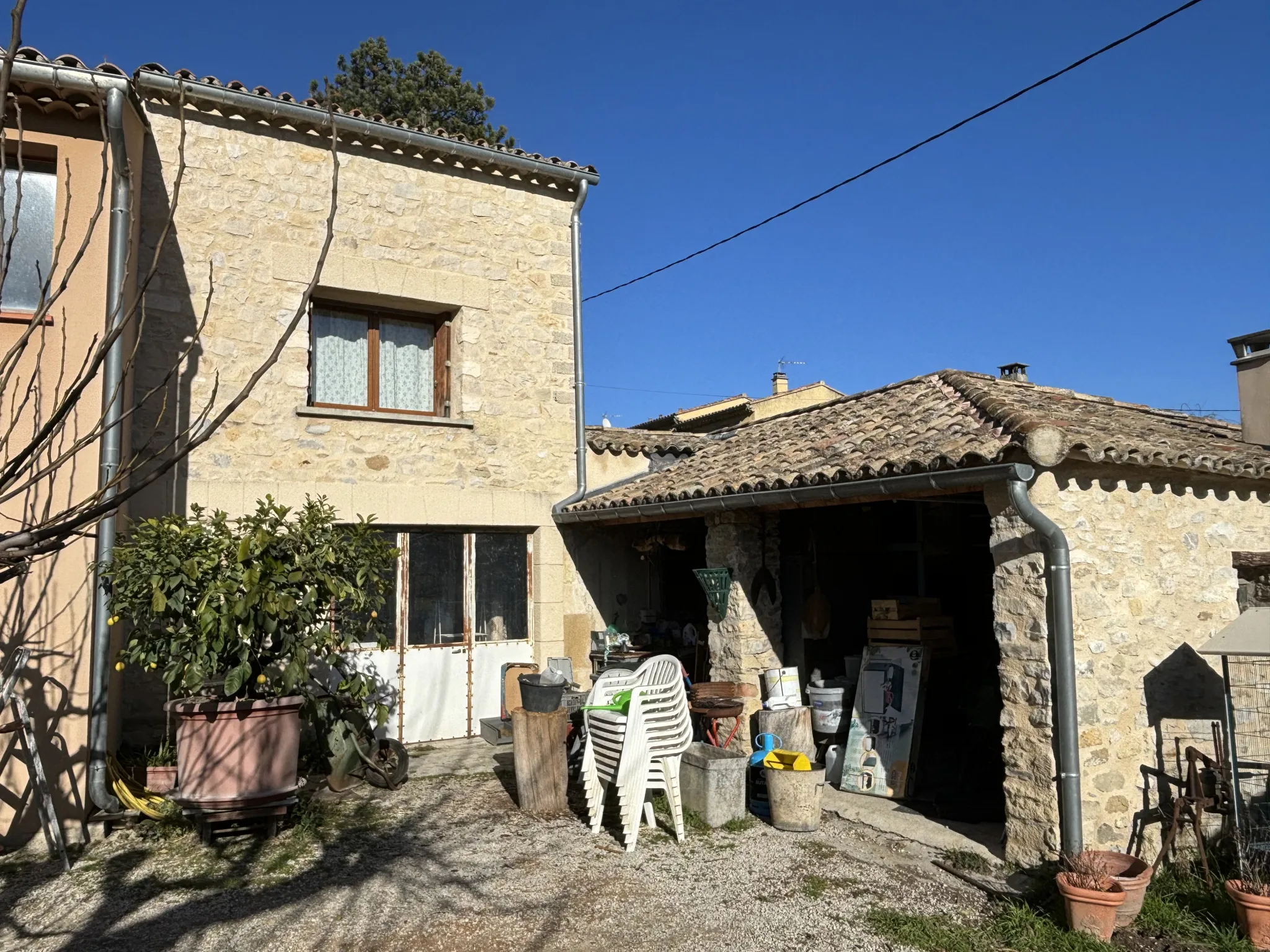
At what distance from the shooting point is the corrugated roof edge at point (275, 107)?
225 inches

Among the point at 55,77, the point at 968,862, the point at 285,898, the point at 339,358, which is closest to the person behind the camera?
the point at 285,898

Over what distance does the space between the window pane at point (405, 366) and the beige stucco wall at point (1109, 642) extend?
5453 millimetres

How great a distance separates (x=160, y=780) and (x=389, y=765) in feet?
5.12

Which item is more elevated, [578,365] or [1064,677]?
[578,365]

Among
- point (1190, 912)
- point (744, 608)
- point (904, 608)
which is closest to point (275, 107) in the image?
point (744, 608)

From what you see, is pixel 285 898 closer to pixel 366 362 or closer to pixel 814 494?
pixel 814 494

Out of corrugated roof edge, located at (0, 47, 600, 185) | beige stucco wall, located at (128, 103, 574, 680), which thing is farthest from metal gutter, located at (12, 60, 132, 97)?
beige stucco wall, located at (128, 103, 574, 680)

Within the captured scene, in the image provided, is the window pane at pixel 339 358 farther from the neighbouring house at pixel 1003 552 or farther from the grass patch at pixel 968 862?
the grass patch at pixel 968 862

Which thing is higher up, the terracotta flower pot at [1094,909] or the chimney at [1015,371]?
the chimney at [1015,371]

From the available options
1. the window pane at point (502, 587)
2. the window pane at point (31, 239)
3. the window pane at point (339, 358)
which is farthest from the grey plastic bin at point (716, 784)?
the window pane at point (31, 239)

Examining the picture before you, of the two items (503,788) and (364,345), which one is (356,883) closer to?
(503,788)

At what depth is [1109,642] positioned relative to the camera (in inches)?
Answer: 208

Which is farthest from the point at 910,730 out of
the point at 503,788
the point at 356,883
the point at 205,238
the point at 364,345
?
the point at 205,238

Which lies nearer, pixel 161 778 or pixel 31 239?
pixel 161 778
